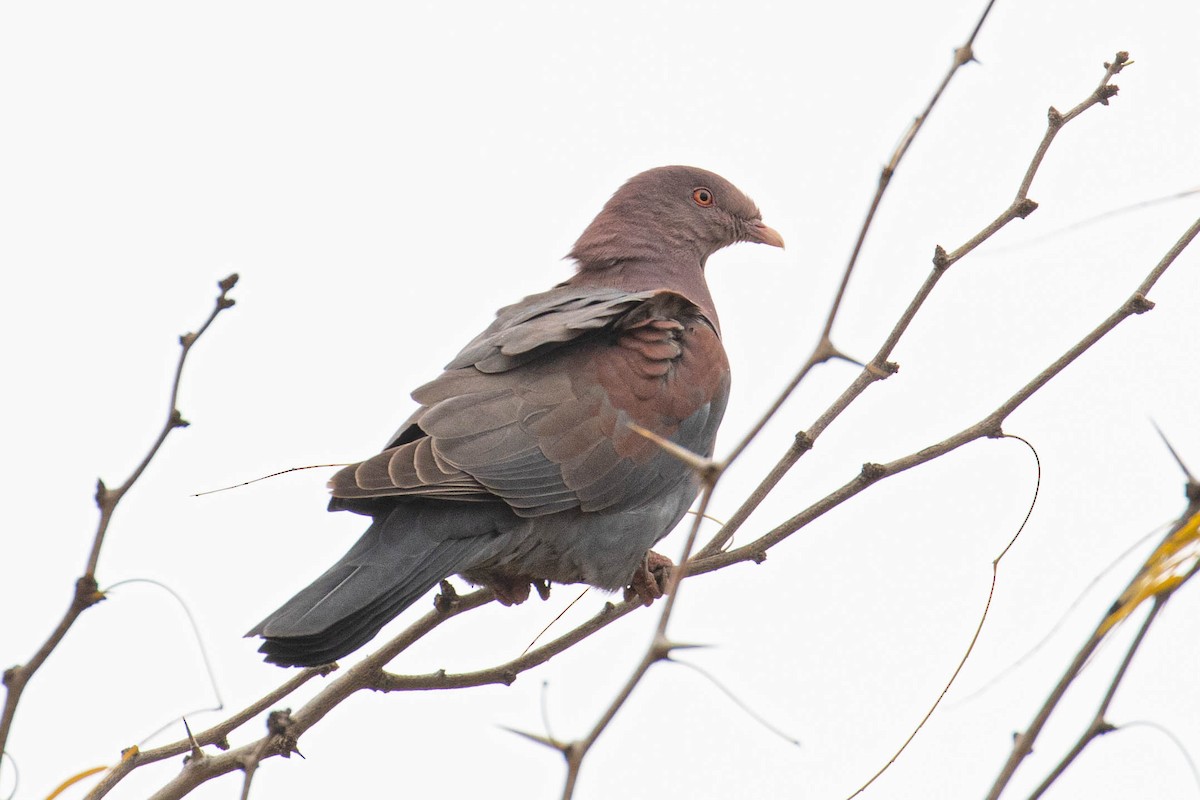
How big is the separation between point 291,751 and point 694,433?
2.32 m

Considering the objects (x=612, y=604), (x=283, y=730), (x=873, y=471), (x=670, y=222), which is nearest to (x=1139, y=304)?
(x=873, y=471)

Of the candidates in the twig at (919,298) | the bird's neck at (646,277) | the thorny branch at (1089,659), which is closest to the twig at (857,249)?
the thorny branch at (1089,659)

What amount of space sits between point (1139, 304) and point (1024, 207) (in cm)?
42

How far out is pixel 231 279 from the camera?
7.86 ft

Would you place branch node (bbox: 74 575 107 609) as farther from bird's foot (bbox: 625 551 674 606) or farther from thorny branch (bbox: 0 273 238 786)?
bird's foot (bbox: 625 551 674 606)

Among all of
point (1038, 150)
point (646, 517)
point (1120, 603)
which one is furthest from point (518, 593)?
point (1120, 603)

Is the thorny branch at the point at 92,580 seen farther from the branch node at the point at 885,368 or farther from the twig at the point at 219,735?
the branch node at the point at 885,368

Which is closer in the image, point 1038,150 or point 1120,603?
point 1120,603

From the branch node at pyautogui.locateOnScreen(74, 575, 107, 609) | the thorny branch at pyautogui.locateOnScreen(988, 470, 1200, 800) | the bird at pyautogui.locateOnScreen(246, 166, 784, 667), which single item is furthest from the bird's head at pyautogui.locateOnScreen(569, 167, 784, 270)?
the thorny branch at pyautogui.locateOnScreen(988, 470, 1200, 800)

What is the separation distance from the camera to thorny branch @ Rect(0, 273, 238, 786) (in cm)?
196

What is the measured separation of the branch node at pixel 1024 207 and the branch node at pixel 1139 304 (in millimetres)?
398

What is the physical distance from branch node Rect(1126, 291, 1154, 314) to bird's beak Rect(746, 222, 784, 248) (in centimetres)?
370

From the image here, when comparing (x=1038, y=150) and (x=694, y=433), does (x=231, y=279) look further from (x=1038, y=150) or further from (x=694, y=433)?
(x=694, y=433)

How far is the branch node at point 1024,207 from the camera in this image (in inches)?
124
